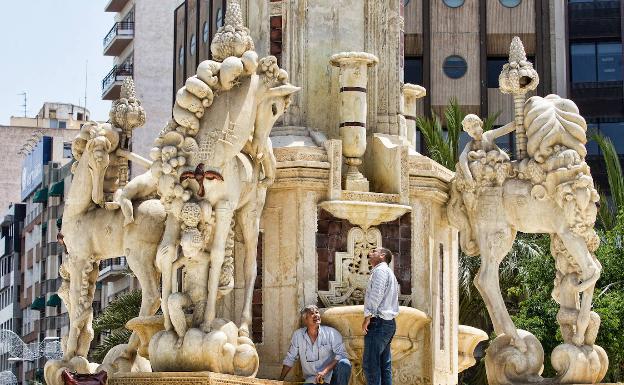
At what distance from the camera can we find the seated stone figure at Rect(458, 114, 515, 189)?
20.4 metres

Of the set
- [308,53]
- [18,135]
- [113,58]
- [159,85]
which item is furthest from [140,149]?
[308,53]

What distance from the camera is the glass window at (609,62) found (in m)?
66.8

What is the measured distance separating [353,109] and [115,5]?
76102mm

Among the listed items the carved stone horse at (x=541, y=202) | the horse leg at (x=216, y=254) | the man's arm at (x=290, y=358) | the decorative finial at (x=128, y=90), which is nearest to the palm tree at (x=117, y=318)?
the decorative finial at (x=128, y=90)

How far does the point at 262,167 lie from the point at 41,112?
98.4 meters

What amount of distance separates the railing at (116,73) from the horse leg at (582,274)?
7095 centimetres

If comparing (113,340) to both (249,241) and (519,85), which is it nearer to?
(249,241)

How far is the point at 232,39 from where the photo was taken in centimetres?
1923

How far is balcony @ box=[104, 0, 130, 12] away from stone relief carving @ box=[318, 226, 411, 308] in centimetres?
7581

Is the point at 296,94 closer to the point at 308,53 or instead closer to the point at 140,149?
the point at 308,53

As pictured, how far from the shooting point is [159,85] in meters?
87.0

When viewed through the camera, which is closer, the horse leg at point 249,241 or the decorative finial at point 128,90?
the horse leg at point 249,241

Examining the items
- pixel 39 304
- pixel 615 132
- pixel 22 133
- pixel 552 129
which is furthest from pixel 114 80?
pixel 552 129

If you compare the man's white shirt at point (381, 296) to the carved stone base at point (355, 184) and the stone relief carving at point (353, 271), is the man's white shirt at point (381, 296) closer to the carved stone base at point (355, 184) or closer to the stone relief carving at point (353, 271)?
→ the stone relief carving at point (353, 271)
